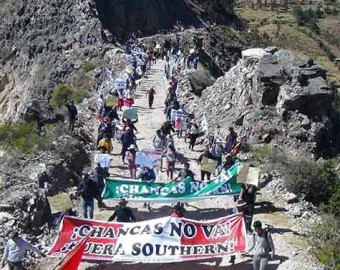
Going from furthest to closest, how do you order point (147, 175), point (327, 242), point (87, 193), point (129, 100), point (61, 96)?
point (61, 96), point (129, 100), point (147, 175), point (87, 193), point (327, 242)

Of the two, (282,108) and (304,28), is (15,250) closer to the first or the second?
(282,108)

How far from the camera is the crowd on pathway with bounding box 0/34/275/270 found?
1482 cm

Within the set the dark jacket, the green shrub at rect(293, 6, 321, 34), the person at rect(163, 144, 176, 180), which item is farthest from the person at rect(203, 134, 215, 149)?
the green shrub at rect(293, 6, 321, 34)

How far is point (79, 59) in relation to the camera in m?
50.2

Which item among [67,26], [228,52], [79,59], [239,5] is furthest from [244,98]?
[239,5]

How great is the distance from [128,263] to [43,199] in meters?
4.05

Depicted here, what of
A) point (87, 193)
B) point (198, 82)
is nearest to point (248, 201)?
point (87, 193)

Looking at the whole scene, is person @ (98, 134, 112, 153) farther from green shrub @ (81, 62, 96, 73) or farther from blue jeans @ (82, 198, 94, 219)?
green shrub @ (81, 62, 96, 73)

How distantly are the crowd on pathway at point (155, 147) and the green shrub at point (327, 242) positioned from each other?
165cm

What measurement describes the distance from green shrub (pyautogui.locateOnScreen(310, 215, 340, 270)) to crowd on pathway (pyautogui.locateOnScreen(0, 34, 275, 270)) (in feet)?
5.42

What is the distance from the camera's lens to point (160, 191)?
62.5ft

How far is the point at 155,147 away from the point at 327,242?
7.84m

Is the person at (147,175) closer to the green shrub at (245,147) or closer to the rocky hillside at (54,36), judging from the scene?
the green shrub at (245,147)

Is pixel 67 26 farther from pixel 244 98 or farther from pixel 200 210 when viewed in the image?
pixel 200 210
